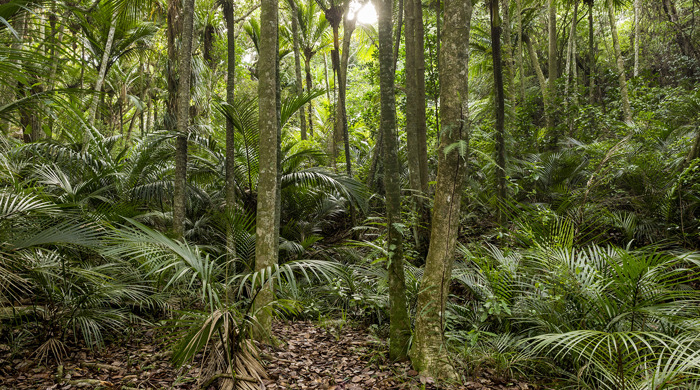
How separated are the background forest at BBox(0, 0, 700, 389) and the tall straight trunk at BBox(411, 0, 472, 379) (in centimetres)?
2

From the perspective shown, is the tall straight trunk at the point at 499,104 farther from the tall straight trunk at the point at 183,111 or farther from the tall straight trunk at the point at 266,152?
the tall straight trunk at the point at 183,111

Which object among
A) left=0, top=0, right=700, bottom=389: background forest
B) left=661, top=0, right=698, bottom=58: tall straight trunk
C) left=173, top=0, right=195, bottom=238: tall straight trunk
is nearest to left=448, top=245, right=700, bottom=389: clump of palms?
left=0, top=0, right=700, bottom=389: background forest

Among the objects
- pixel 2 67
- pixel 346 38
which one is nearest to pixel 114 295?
pixel 2 67

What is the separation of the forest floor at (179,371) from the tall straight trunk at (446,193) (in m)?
0.27

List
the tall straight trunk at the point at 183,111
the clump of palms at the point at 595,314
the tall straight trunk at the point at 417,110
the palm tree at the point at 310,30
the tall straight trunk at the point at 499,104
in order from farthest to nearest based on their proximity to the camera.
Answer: the palm tree at the point at 310,30, the tall straight trunk at the point at 417,110, the tall straight trunk at the point at 499,104, the tall straight trunk at the point at 183,111, the clump of palms at the point at 595,314

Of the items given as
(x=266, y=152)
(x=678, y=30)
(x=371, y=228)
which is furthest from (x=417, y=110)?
(x=678, y=30)

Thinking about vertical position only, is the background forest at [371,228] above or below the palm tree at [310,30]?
below

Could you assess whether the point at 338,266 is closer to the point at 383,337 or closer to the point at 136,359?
the point at 383,337

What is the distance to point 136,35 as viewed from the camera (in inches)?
390

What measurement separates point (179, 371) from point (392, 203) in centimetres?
238

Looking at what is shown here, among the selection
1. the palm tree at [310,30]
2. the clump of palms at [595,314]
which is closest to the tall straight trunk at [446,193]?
the clump of palms at [595,314]

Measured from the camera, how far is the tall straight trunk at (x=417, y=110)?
6.27 meters

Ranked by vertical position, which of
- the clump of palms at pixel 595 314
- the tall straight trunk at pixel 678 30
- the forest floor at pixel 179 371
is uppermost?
the tall straight trunk at pixel 678 30

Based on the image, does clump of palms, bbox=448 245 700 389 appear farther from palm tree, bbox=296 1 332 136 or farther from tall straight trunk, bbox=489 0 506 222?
palm tree, bbox=296 1 332 136
